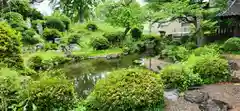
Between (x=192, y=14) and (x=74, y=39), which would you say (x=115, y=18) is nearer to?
(x=74, y=39)

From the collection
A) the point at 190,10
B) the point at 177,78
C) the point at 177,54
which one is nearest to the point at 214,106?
the point at 177,78

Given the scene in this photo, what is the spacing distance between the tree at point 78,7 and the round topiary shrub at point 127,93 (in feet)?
82.3

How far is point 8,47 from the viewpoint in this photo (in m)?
12.8

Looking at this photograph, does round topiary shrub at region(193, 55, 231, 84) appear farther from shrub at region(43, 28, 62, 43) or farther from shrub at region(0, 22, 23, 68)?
shrub at region(43, 28, 62, 43)

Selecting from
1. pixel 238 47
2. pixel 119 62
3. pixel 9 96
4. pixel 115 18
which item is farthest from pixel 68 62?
pixel 9 96

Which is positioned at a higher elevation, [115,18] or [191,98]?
[115,18]

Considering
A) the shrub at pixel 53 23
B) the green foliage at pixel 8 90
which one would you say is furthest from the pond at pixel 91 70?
the shrub at pixel 53 23

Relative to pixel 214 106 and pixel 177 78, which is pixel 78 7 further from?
pixel 214 106

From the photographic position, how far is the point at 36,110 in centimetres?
833

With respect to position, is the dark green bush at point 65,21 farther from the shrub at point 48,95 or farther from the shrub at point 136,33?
the shrub at point 48,95

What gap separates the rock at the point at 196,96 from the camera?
30.4ft

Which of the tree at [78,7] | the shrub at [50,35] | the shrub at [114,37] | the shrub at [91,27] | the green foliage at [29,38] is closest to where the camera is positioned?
the green foliage at [29,38]

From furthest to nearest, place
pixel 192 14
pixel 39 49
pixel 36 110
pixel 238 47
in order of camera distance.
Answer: pixel 39 49
pixel 192 14
pixel 238 47
pixel 36 110

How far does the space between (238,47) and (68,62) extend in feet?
35.9
